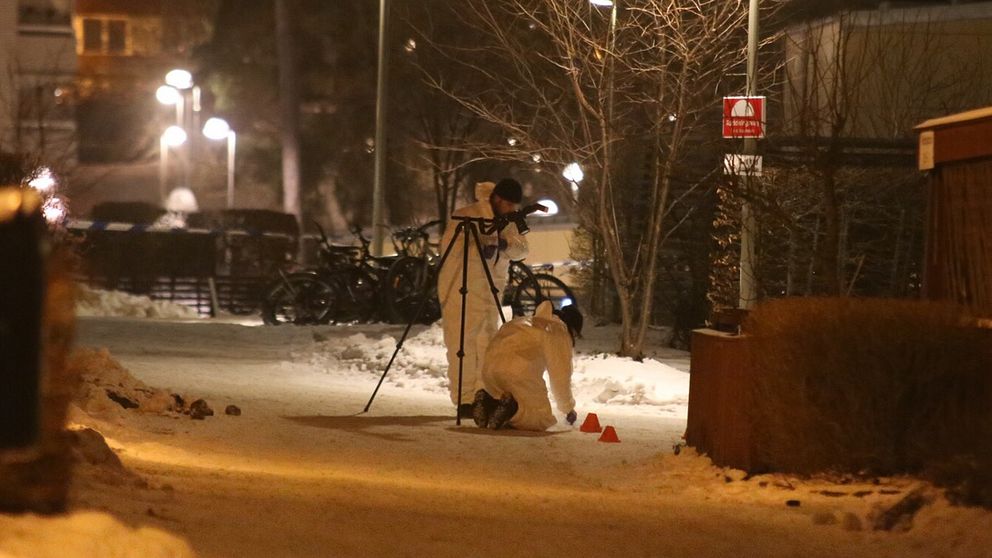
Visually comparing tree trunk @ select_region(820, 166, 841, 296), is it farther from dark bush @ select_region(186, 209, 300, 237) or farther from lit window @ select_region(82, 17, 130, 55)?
lit window @ select_region(82, 17, 130, 55)

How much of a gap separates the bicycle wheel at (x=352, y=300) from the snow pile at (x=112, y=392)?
10.3m

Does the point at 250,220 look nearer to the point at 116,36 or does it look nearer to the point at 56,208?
Result: the point at 56,208

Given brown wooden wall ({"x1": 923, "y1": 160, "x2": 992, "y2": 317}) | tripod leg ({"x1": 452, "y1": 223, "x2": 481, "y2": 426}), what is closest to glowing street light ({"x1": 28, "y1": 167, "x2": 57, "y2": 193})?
tripod leg ({"x1": 452, "y1": 223, "x2": 481, "y2": 426})

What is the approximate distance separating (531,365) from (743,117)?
16.3 ft

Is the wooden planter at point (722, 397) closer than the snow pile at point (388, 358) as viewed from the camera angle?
Yes

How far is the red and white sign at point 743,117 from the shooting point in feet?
51.0

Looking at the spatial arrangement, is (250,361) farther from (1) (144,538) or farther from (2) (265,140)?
(2) (265,140)

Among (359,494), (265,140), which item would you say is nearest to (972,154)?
(359,494)

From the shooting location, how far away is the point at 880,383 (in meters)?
8.29

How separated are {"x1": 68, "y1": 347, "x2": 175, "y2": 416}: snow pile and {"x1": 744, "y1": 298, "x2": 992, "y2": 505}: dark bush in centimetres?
539

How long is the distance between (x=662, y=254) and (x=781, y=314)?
14.9m

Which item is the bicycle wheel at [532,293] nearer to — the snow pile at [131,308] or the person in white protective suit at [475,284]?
the person in white protective suit at [475,284]

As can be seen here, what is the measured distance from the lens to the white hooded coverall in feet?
39.3

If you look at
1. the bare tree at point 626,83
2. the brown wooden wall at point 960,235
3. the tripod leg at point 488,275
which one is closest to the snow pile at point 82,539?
the brown wooden wall at point 960,235
